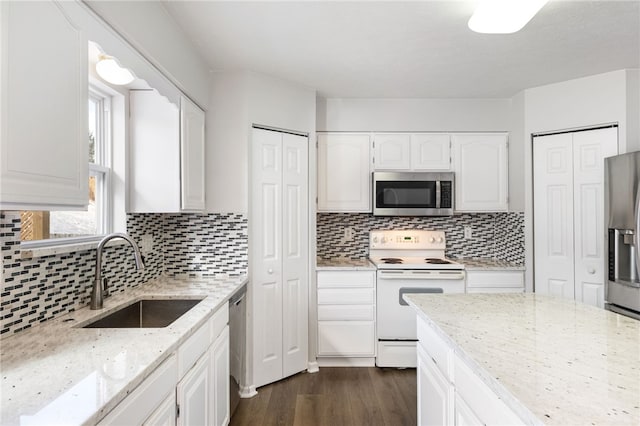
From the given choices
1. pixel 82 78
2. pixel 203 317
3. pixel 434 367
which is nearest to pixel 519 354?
pixel 434 367

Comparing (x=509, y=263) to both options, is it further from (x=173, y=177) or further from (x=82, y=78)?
(x=82, y=78)

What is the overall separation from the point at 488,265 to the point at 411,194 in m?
0.97

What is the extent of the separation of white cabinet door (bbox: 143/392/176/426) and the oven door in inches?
80.9

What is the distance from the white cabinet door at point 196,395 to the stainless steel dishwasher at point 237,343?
1.52 feet

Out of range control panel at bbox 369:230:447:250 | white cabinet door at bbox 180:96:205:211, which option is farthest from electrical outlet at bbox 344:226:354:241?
white cabinet door at bbox 180:96:205:211

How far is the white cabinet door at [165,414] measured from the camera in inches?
46.4

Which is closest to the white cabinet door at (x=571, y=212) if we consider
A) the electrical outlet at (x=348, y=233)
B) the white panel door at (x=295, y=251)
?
the electrical outlet at (x=348, y=233)

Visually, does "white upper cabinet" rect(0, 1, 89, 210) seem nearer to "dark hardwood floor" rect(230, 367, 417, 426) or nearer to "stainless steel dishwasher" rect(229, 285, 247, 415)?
"stainless steel dishwasher" rect(229, 285, 247, 415)

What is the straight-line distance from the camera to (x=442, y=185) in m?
3.31

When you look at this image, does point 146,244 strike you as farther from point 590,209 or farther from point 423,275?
point 590,209

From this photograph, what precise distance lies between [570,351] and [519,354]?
7.1 inches

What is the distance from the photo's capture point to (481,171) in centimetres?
336

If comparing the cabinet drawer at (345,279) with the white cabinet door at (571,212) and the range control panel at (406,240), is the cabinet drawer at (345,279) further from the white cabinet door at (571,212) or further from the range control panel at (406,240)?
the white cabinet door at (571,212)

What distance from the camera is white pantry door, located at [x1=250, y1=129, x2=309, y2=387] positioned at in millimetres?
2688
